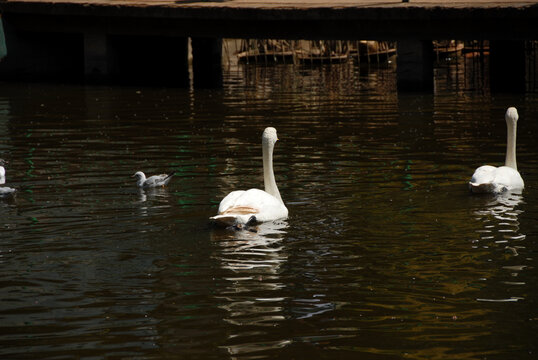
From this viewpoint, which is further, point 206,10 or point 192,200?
point 206,10

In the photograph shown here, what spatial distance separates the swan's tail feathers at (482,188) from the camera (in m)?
13.2

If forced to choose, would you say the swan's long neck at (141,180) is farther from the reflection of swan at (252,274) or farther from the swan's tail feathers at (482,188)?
the swan's tail feathers at (482,188)

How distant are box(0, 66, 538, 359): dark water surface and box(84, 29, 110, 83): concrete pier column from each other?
13.0 metres

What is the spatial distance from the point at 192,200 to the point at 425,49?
1685 cm

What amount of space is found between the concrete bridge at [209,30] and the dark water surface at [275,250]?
280 inches

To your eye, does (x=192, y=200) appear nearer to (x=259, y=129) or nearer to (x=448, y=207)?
(x=448, y=207)

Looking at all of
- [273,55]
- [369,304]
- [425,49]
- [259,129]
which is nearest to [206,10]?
[425,49]

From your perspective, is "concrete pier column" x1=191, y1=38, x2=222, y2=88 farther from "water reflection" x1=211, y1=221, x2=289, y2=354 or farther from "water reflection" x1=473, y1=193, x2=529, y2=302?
"water reflection" x1=211, y1=221, x2=289, y2=354

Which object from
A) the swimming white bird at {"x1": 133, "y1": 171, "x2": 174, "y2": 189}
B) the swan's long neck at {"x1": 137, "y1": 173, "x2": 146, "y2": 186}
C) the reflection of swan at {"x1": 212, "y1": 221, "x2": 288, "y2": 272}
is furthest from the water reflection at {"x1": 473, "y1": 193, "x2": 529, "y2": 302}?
the swan's long neck at {"x1": 137, "y1": 173, "x2": 146, "y2": 186}

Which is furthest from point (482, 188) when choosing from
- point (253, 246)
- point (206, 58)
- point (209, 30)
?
point (206, 58)

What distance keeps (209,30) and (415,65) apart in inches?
269

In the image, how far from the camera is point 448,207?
41.9 ft

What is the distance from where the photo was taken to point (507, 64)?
1273 inches

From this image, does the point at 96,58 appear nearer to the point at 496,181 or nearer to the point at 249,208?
the point at 496,181
